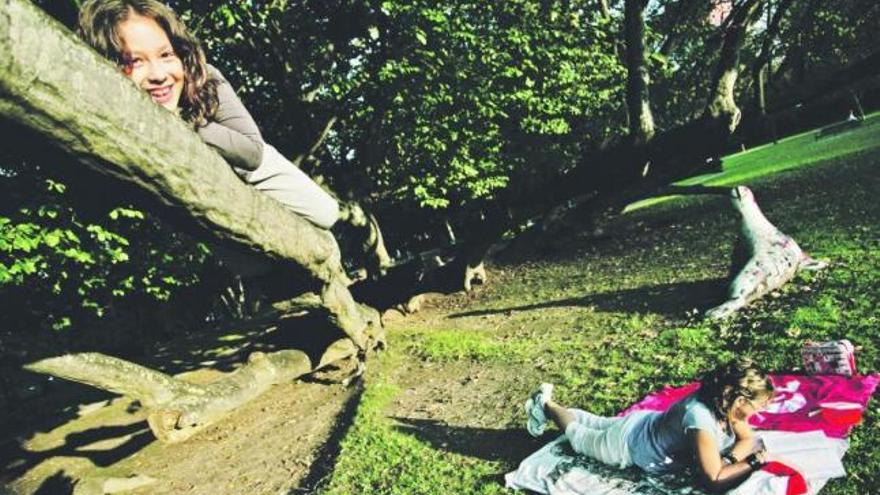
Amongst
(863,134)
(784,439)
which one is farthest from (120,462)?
(863,134)

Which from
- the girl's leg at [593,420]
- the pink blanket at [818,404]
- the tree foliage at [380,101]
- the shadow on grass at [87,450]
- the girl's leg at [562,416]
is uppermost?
the tree foliage at [380,101]

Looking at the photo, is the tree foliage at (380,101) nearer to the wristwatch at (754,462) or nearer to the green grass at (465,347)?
the green grass at (465,347)

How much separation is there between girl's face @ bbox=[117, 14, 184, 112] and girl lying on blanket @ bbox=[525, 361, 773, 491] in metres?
4.30

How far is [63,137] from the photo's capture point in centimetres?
173

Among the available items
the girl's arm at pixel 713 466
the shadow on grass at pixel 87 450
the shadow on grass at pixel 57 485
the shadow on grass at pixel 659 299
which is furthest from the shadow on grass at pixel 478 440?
the shadow on grass at pixel 57 485

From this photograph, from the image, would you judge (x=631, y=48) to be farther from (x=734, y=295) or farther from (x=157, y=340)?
(x=157, y=340)

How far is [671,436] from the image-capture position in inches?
181

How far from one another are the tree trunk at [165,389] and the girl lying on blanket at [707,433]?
3510mm

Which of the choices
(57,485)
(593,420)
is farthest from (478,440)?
(57,485)

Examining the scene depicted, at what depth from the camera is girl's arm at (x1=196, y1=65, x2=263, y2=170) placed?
2506 millimetres

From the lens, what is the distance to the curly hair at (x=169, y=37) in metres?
2.20

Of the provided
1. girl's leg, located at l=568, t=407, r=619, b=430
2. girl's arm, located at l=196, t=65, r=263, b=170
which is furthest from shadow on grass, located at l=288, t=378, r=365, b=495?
girl's arm, located at l=196, t=65, r=263, b=170

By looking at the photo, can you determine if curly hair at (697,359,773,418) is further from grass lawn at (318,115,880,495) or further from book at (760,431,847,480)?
grass lawn at (318,115,880,495)

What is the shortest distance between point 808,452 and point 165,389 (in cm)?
554
